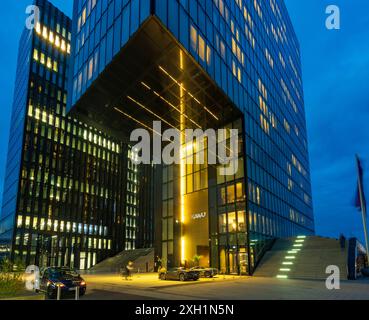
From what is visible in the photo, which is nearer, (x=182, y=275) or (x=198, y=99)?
(x=182, y=275)

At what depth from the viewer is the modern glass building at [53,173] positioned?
7181 cm

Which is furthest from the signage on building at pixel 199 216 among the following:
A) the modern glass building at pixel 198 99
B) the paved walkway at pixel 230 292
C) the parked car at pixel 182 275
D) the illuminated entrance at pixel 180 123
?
the paved walkway at pixel 230 292

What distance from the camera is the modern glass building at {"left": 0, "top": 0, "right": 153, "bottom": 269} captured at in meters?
71.8

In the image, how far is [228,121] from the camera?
38406 mm

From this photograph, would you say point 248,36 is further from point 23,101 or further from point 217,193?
point 23,101

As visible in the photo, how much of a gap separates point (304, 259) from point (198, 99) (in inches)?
745

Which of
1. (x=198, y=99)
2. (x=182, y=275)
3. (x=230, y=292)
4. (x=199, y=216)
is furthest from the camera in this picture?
(x=199, y=216)

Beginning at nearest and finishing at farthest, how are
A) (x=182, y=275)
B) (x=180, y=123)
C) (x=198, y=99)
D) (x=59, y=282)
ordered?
(x=59, y=282)
(x=182, y=275)
(x=198, y=99)
(x=180, y=123)

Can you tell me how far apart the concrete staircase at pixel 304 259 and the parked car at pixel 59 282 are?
798 inches

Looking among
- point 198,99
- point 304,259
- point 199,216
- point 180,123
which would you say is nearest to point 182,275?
point 199,216

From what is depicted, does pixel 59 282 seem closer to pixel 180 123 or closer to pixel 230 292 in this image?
pixel 230 292

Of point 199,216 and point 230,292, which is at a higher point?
point 199,216

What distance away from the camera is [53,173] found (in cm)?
7800
